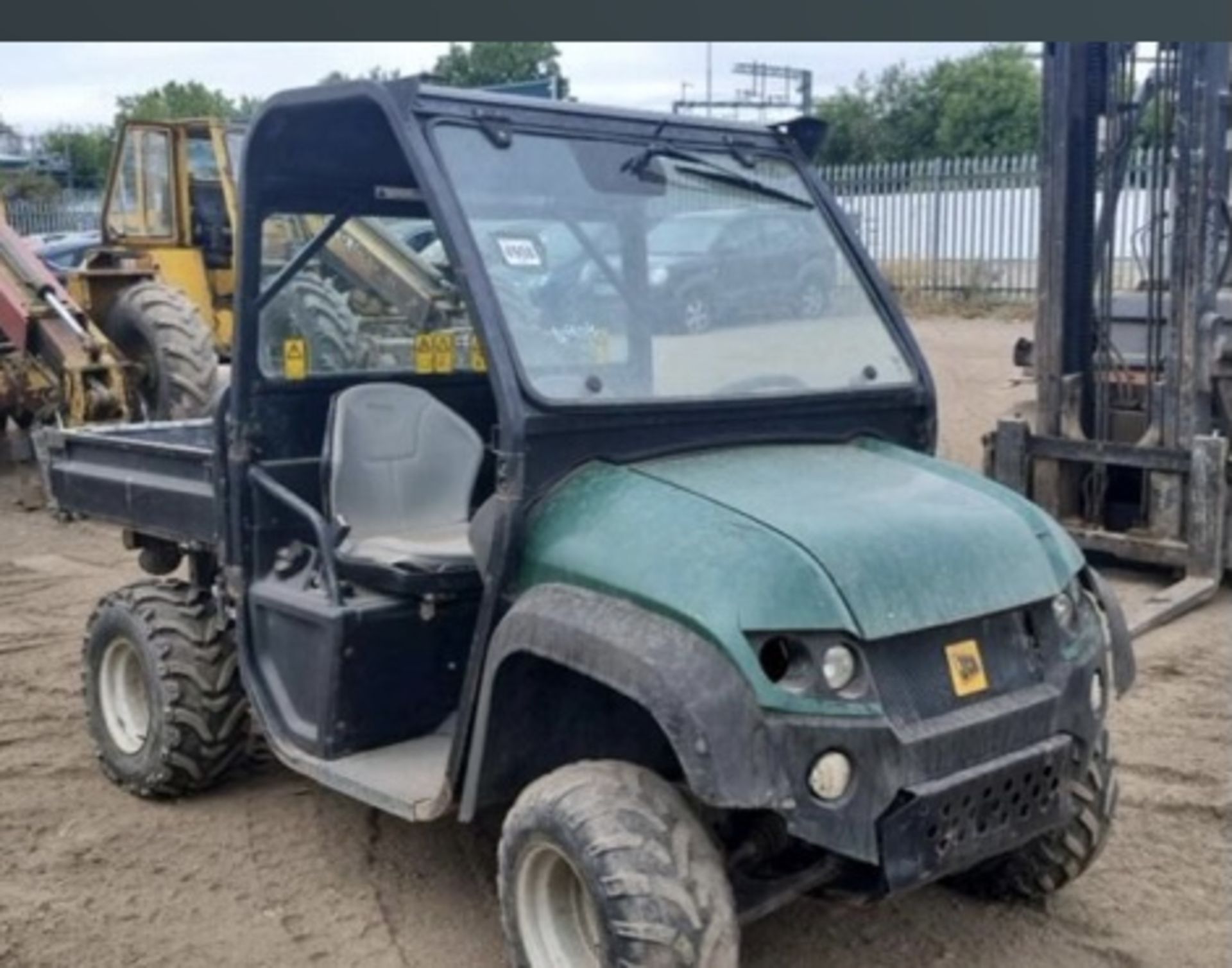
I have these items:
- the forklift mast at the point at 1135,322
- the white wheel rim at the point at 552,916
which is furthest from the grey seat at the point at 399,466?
the forklift mast at the point at 1135,322

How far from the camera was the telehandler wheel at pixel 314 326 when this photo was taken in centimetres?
455

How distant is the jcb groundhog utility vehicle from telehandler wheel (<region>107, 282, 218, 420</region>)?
515cm

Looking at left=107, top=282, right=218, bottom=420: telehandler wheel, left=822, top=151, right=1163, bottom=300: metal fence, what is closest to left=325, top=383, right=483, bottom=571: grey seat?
left=107, top=282, right=218, bottom=420: telehandler wheel

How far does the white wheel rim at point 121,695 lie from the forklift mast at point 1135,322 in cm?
422

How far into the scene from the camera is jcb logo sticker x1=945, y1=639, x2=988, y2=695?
323cm

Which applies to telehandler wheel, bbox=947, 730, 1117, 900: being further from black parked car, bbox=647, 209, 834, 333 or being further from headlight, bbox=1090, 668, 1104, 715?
black parked car, bbox=647, 209, 834, 333

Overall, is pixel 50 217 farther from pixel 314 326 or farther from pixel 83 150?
pixel 314 326

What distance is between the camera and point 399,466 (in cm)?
455

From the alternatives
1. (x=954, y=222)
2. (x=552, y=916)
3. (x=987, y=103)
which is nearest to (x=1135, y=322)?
(x=552, y=916)

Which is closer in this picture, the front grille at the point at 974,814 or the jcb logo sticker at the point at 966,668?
the front grille at the point at 974,814

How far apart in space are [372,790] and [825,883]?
1.17 m

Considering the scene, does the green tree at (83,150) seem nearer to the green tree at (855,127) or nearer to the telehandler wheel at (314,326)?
the green tree at (855,127)

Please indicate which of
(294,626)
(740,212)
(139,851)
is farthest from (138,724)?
(740,212)

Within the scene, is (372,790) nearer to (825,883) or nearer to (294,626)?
(294,626)
